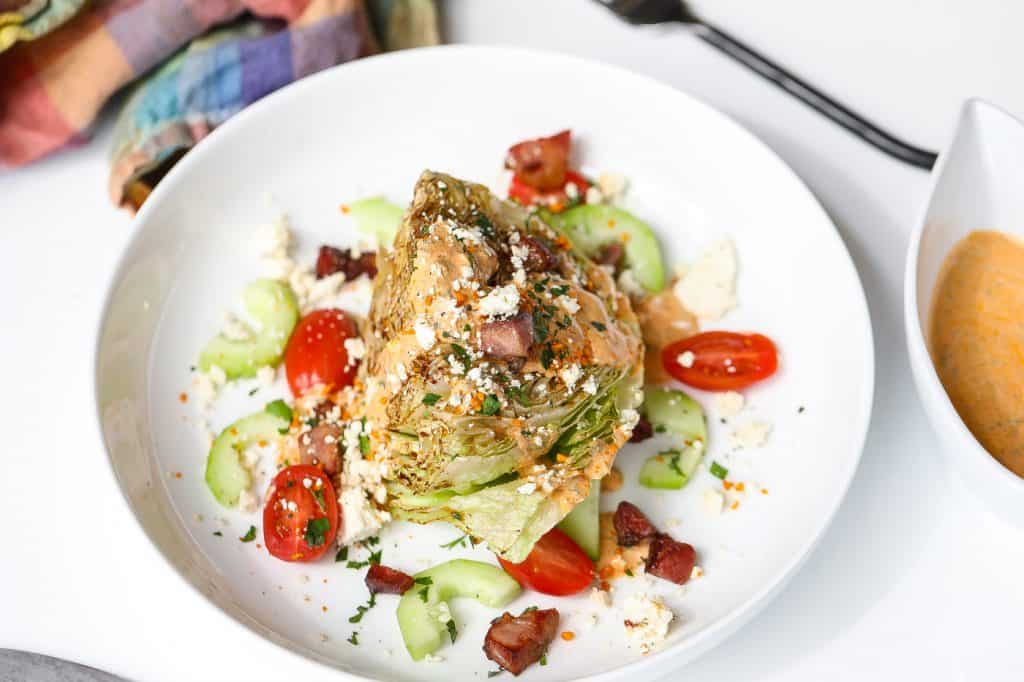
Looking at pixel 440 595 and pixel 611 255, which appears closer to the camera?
pixel 440 595

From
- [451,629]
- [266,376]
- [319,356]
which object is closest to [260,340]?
[266,376]

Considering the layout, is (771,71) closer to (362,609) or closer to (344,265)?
(344,265)

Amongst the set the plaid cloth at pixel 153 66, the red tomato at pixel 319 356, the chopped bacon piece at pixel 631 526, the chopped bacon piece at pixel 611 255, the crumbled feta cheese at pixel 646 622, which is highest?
the plaid cloth at pixel 153 66

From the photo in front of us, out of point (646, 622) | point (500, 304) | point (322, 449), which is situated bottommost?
point (646, 622)

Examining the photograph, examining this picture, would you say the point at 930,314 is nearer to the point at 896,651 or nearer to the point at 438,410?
the point at 896,651

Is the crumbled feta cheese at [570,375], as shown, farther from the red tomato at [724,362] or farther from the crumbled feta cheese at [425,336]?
the red tomato at [724,362]

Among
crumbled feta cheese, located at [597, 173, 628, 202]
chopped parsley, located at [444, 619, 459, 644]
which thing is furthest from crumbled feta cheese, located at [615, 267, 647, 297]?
chopped parsley, located at [444, 619, 459, 644]

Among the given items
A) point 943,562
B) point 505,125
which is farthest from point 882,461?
point 505,125

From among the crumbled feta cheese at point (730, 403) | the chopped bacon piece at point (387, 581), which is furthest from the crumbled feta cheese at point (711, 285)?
the chopped bacon piece at point (387, 581)
